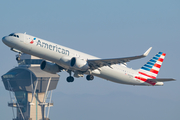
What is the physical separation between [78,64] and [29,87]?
382ft

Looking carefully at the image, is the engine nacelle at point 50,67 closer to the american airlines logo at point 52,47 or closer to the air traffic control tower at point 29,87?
the american airlines logo at point 52,47

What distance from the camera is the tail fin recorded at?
63.6 meters

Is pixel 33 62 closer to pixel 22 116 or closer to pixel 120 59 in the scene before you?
pixel 22 116

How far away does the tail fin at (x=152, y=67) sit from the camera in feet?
209

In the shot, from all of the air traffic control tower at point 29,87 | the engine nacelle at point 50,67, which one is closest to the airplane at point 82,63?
the engine nacelle at point 50,67

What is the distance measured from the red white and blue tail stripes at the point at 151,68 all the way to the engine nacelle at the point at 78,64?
12.1 metres

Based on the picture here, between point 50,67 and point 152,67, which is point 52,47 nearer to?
point 50,67

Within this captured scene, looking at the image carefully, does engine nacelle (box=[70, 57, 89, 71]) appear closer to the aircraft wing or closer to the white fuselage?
the white fuselage

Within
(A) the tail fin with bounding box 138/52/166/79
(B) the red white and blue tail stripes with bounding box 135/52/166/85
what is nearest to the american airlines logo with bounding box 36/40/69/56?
(B) the red white and blue tail stripes with bounding box 135/52/166/85

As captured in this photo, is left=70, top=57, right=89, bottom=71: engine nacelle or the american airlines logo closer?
the american airlines logo

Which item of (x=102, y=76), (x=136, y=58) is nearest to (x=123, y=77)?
(x=102, y=76)

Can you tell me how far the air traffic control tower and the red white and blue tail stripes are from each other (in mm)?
104366

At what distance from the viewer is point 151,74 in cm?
6438

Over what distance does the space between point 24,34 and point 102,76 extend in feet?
50.6
